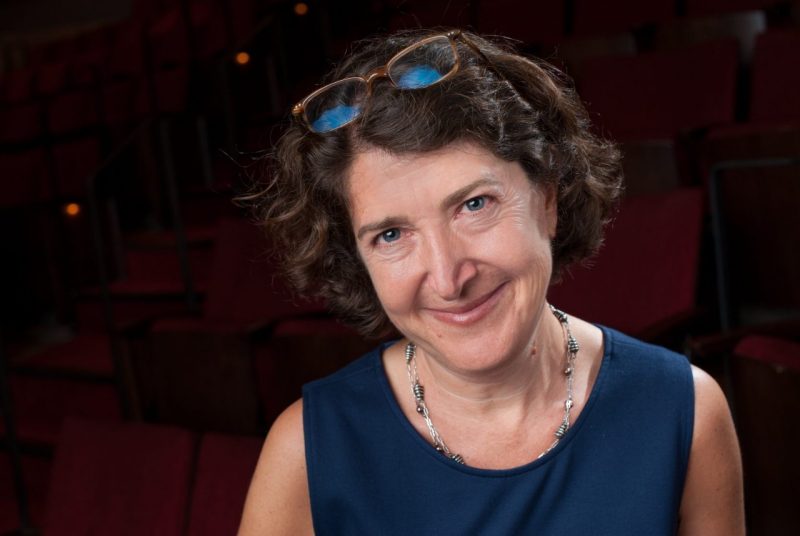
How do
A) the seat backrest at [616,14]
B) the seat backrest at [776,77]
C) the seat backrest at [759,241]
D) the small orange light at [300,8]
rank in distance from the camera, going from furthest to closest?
the small orange light at [300,8], the seat backrest at [616,14], the seat backrest at [776,77], the seat backrest at [759,241]

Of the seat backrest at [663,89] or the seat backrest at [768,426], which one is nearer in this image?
the seat backrest at [768,426]

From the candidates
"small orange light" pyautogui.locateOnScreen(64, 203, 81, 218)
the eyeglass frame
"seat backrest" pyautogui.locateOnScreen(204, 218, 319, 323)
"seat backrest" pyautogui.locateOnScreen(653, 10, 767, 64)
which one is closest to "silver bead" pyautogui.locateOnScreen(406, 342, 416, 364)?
the eyeglass frame

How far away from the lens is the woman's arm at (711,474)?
368mm

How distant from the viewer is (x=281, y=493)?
14.8 inches

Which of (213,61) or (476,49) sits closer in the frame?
(476,49)

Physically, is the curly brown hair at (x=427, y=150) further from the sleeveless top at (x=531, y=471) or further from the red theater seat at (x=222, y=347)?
the red theater seat at (x=222, y=347)

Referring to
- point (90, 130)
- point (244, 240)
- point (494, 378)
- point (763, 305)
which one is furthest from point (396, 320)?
point (90, 130)

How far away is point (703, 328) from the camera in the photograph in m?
0.58

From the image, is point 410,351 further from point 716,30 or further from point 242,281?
point 716,30

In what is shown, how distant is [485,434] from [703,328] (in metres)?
0.26

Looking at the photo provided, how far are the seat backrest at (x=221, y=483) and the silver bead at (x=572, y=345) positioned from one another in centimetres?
20

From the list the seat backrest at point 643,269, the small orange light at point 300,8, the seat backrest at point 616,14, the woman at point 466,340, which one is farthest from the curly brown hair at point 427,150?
the small orange light at point 300,8

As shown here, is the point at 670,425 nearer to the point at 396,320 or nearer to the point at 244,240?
the point at 396,320

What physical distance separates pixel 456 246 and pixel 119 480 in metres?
0.34
